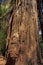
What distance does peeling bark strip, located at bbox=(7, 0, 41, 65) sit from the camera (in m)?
2.10

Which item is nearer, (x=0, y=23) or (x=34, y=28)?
(x=34, y=28)

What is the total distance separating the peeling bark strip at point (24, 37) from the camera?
6.89 feet

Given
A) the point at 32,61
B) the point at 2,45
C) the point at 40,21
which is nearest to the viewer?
the point at 32,61

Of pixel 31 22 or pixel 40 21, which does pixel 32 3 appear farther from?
pixel 40 21

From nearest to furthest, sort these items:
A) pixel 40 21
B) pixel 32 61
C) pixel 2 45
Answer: pixel 32 61
pixel 2 45
pixel 40 21

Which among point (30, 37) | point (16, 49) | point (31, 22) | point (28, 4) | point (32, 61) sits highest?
point (28, 4)

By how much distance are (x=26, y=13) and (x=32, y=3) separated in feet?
0.49

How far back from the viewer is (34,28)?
2143 millimetres

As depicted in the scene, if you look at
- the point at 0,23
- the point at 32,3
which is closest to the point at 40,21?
the point at 0,23

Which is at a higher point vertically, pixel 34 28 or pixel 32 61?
pixel 34 28

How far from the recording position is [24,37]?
2100mm

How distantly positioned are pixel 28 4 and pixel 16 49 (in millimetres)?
535

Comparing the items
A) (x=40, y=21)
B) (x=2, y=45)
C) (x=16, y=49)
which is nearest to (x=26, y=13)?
(x=16, y=49)

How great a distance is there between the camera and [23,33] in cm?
211
